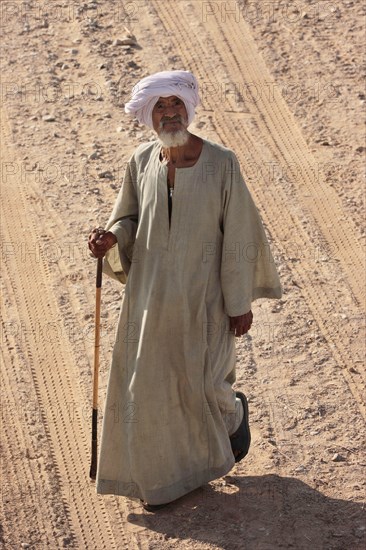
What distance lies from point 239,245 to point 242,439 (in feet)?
3.99

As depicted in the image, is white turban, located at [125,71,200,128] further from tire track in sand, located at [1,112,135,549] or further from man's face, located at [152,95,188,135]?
tire track in sand, located at [1,112,135,549]

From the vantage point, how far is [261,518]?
7.55m

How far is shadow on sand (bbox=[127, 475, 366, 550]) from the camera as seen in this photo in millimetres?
7395

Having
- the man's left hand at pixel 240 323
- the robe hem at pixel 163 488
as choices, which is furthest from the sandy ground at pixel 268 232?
the man's left hand at pixel 240 323

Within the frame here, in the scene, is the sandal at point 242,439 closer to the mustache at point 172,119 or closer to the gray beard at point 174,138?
the gray beard at point 174,138

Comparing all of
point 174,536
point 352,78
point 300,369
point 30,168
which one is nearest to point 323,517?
point 174,536

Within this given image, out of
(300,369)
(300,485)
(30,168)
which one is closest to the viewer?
(300,485)

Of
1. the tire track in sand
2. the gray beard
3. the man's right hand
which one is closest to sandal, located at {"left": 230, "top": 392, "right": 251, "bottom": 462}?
the tire track in sand

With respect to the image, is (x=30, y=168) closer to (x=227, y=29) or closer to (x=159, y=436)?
(x=227, y=29)

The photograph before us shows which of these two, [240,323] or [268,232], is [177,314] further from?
[268,232]

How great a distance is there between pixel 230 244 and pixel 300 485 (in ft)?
5.21

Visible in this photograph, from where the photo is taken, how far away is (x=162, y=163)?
725 centimetres

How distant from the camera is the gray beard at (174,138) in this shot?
7.07m

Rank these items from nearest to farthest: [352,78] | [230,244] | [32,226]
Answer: [230,244]
[32,226]
[352,78]
